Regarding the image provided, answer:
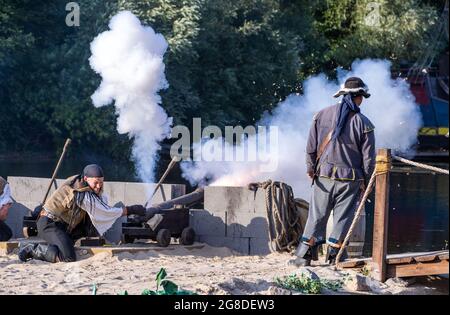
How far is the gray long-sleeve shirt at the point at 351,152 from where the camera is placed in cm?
1115

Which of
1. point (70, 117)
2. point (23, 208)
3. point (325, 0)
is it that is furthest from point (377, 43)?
point (23, 208)

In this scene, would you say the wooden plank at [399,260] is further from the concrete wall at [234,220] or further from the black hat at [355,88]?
the concrete wall at [234,220]

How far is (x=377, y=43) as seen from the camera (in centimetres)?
3133

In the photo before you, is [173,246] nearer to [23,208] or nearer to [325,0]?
[23,208]

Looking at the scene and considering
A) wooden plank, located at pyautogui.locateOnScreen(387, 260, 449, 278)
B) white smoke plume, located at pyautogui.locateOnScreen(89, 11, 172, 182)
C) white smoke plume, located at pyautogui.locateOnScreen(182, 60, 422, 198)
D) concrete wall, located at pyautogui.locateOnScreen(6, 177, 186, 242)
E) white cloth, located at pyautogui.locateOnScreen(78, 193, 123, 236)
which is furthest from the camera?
white smoke plume, located at pyautogui.locateOnScreen(89, 11, 172, 182)

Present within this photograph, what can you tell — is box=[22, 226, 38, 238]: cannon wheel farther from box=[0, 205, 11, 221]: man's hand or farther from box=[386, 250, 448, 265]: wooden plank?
box=[386, 250, 448, 265]: wooden plank

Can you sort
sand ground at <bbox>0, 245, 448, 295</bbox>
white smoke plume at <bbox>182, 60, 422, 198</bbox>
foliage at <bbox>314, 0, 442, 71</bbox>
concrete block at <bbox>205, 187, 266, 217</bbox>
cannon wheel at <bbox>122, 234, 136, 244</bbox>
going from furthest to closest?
foliage at <bbox>314, 0, 442, 71</bbox>, white smoke plume at <bbox>182, 60, 422, 198</bbox>, concrete block at <bbox>205, 187, 266, 217</bbox>, cannon wheel at <bbox>122, 234, 136, 244</bbox>, sand ground at <bbox>0, 245, 448, 295</bbox>

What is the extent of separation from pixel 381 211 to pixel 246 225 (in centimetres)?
273

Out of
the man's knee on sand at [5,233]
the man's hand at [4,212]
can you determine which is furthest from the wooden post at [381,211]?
the man's hand at [4,212]

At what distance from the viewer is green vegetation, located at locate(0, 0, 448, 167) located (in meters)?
27.6

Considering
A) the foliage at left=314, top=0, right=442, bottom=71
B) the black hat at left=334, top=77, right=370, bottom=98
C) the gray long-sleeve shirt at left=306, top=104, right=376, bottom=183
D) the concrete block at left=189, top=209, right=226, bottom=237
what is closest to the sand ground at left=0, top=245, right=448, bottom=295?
the concrete block at left=189, top=209, right=226, bottom=237

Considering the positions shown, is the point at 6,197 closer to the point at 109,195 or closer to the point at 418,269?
the point at 109,195

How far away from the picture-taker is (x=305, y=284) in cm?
992
